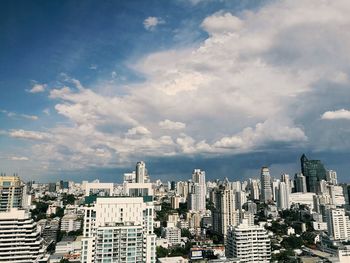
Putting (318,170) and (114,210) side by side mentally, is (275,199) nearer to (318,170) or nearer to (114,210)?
(318,170)

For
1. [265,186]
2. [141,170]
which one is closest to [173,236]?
[141,170]

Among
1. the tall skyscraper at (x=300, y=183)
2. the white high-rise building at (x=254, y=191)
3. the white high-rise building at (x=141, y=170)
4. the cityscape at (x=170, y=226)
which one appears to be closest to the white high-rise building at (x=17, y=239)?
the cityscape at (x=170, y=226)

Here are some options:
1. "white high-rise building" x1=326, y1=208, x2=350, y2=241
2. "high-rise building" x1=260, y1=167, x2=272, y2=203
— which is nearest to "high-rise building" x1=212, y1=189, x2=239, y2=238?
"white high-rise building" x1=326, y1=208, x2=350, y2=241

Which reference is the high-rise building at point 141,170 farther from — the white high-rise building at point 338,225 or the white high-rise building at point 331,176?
the white high-rise building at point 331,176

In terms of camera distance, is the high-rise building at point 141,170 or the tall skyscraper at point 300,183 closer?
the high-rise building at point 141,170

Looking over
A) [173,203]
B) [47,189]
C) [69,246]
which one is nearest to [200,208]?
[173,203]

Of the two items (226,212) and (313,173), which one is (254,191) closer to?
(313,173)
